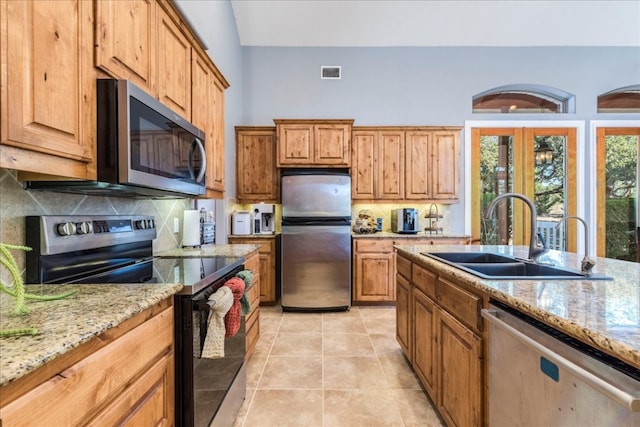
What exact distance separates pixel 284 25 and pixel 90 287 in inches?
169

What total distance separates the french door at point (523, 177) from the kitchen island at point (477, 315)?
2.49m

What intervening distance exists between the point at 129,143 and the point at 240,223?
9.03ft

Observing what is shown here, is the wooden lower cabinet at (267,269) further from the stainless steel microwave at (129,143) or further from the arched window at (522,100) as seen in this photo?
the arched window at (522,100)

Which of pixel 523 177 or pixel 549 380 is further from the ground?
pixel 523 177

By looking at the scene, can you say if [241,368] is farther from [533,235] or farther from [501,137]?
[501,137]

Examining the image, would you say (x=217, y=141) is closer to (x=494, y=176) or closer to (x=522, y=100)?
(x=494, y=176)

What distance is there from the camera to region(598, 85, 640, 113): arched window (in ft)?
15.0

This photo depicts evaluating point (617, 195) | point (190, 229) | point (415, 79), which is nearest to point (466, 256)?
point (190, 229)

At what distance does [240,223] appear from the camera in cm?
392

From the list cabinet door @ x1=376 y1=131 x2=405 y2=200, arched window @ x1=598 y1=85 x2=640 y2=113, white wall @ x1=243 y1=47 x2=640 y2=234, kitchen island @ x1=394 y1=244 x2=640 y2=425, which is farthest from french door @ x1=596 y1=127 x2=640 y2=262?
kitchen island @ x1=394 y1=244 x2=640 y2=425

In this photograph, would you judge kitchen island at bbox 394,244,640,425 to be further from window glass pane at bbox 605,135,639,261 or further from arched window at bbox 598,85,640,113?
arched window at bbox 598,85,640,113

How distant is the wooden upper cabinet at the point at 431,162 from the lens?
4211mm

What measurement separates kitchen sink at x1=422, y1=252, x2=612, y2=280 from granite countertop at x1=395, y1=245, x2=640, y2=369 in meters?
0.04

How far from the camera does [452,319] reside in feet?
5.07
